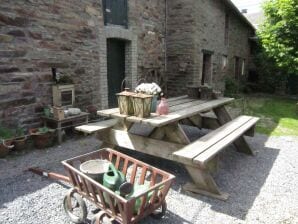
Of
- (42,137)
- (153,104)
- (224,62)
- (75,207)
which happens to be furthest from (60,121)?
(224,62)

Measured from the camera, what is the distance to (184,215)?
2926 millimetres

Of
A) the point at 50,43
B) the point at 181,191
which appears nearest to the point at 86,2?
the point at 50,43

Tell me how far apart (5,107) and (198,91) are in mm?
3628

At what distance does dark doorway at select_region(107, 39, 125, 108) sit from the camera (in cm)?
715

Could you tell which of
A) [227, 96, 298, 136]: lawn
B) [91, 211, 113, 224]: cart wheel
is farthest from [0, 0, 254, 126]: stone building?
[91, 211, 113, 224]: cart wheel

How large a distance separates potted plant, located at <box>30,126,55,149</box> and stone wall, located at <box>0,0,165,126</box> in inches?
12.4

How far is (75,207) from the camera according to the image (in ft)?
9.29

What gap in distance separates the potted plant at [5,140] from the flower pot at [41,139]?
0.39 meters

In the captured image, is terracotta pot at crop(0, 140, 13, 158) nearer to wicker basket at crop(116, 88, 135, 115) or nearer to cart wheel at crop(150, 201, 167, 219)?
wicker basket at crop(116, 88, 135, 115)

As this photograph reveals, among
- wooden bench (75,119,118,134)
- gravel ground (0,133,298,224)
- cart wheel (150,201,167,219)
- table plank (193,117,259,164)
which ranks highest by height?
wooden bench (75,119,118,134)

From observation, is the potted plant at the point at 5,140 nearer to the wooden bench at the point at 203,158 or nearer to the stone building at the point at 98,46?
the stone building at the point at 98,46

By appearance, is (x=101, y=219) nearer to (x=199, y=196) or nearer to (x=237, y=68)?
(x=199, y=196)

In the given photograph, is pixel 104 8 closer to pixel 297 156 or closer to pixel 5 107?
pixel 5 107

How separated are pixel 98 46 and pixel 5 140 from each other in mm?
3037
